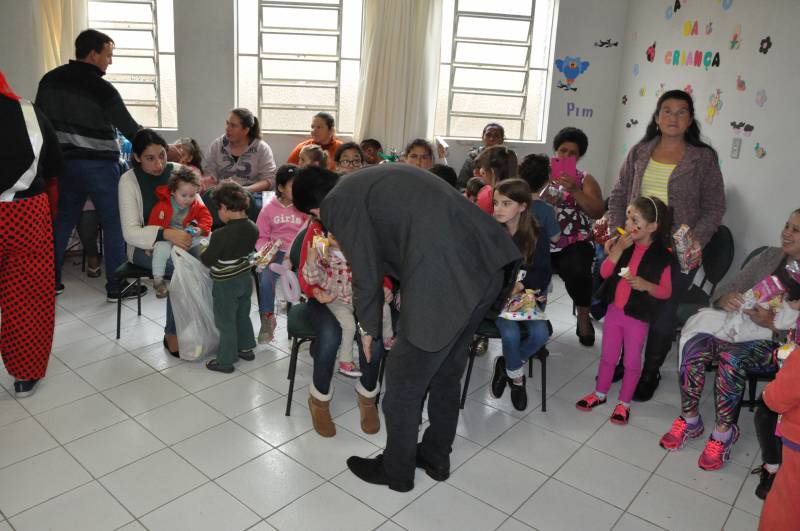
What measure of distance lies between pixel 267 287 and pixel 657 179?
2397 mm

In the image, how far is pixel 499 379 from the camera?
342cm

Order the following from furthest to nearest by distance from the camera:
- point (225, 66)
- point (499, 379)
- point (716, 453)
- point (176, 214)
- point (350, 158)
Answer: point (225, 66), point (350, 158), point (176, 214), point (499, 379), point (716, 453)

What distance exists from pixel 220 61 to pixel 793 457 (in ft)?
17.4

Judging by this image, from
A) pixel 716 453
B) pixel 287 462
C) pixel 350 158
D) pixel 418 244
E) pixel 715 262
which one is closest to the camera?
pixel 418 244

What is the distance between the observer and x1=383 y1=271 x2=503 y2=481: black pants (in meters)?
2.35

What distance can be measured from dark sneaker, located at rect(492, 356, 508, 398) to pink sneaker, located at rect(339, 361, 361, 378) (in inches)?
29.0

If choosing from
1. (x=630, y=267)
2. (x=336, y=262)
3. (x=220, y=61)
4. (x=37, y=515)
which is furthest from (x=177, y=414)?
(x=220, y=61)

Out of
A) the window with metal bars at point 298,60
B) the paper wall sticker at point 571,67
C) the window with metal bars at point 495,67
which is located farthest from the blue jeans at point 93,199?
the paper wall sticker at point 571,67

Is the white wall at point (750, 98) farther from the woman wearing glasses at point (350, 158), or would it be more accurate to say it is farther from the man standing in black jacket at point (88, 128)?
the man standing in black jacket at point (88, 128)

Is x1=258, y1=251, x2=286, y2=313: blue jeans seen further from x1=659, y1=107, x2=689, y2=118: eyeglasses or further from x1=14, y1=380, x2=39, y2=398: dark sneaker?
x1=659, y1=107, x2=689, y2=118: eyeglasses

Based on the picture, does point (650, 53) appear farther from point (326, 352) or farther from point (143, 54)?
point (143, 54)

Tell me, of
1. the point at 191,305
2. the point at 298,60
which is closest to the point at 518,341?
the point at 191,305

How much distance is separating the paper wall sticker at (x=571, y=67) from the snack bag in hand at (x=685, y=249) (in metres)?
3.20

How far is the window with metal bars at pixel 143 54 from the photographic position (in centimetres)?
585
